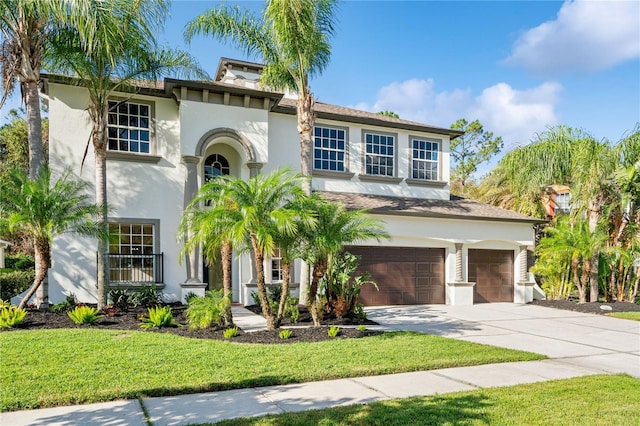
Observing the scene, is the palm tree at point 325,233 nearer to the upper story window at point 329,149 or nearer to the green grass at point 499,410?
the green grass at point 499,410

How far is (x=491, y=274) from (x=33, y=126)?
16.4m

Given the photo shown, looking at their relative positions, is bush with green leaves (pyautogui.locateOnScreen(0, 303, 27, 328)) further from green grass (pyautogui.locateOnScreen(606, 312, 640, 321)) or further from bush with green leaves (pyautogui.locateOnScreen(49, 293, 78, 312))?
green grass (pyautogui.locateOnScreen(606, 312, 640, 321))

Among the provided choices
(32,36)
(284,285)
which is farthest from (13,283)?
(284,285)

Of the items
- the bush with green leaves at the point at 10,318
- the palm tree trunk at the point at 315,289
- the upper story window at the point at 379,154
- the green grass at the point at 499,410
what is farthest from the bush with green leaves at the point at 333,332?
the upper story window at the point at 379,154

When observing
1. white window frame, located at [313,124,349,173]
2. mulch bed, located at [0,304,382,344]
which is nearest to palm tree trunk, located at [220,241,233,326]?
mulch bed, located at [0,304,382,344]

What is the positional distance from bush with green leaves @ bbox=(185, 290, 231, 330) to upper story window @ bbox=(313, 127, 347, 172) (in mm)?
7983

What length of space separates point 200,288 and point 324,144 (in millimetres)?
7062

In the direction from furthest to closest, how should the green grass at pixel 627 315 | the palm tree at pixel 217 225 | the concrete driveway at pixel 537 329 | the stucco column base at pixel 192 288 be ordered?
the green grass at pixel 627 315 → the stucco column base at pixel 192 288 → the palm tree at pixel 217 225 → the concrete driveway at pixel 537 329

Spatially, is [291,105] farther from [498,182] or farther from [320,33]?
[498,182]

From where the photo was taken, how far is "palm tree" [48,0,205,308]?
421 inches

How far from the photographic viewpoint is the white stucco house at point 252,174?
1340 centimetres

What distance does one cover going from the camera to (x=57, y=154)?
1307 cm

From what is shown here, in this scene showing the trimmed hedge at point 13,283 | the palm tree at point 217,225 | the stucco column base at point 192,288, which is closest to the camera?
the palm tree at point 217,225

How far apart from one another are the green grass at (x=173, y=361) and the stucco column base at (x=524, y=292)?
9.77 meters
